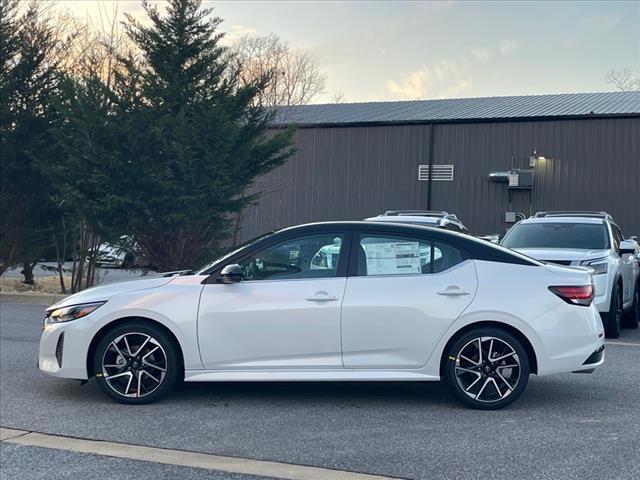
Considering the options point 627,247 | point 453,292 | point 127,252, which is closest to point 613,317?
point 627,247

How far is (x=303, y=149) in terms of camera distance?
1000 inches

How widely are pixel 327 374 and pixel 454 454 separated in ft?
4.80

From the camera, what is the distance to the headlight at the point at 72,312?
19.9ft

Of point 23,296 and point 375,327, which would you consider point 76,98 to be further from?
point 375,327

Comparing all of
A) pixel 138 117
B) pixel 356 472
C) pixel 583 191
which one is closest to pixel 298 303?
pixel 356 472

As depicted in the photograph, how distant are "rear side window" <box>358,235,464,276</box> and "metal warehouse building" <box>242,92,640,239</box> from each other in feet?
52.6

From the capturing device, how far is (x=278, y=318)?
5836mm

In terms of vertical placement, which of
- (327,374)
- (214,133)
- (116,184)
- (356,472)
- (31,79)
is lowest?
(356,472)

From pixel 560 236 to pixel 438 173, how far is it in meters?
13.0

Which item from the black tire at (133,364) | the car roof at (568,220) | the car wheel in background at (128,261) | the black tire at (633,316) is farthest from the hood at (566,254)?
the car wheel in background at (128,261)

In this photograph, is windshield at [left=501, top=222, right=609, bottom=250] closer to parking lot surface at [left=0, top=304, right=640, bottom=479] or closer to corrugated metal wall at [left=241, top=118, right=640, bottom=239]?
parking lot surface at [left=0, top=304, right=640, bottom=479]

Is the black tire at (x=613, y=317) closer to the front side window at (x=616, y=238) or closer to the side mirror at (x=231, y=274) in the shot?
the front side window at (x=616, y=238)

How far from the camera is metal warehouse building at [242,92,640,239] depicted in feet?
71.6

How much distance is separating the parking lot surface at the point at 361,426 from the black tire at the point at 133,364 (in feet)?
0.39
